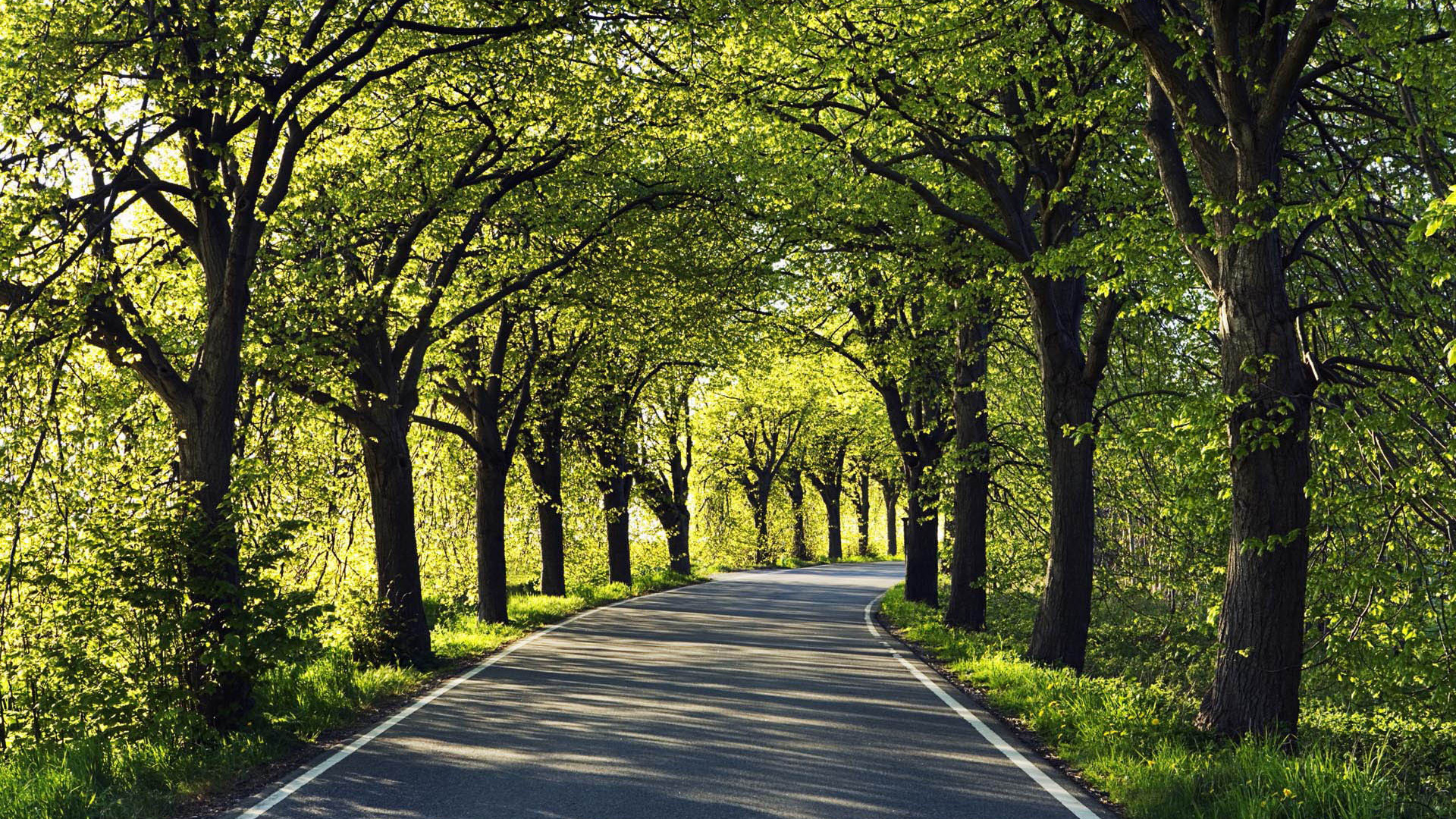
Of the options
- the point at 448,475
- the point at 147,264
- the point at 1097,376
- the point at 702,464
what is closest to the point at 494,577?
the point at 448,475

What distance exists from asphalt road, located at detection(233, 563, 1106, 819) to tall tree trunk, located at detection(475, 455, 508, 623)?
4524mm

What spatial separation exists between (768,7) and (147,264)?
657 cm

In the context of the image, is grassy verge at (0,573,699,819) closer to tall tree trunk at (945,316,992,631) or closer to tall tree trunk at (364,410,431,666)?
tall tree trunk at (364,410,431,666)

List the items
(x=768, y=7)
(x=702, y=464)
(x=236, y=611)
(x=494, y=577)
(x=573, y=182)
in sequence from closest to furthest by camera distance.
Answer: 1. (x=236, y=611)
2. (x=768, y=7)
3. (x=573, y=182)
4. (x=494, y=577)
5. (x=702, y=464)

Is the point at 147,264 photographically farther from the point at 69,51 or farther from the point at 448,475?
the point at 448,475

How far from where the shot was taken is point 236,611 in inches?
373

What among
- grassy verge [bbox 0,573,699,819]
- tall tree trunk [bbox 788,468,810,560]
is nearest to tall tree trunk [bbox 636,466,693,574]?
tall tree trunk [bbox 788,468,810,560]

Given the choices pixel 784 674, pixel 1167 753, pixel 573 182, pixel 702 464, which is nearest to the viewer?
pixel 1167 753

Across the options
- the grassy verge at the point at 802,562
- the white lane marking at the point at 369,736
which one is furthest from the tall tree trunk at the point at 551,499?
the grassy verge at the point at 802,562

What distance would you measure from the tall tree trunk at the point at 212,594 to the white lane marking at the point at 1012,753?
6020 mm

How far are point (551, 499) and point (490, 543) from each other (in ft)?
17.9

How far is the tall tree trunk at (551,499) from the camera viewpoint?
26.4 metres

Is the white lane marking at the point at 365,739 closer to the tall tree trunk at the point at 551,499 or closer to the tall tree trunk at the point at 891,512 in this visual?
the tall tree trunk at the point at 551,499

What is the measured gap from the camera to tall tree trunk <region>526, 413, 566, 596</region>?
A: 26375mm
